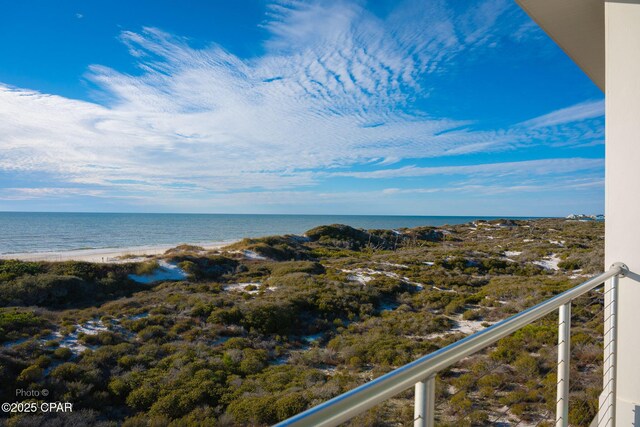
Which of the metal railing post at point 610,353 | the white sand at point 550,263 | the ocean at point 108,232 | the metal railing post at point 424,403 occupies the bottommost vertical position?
the ocean at point 108,232

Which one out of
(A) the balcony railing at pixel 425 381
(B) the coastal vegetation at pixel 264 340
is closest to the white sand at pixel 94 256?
(B) the coastal vegetation at pixel 264 340

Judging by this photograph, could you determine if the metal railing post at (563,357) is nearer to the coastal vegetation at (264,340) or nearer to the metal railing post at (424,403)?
the coastal vegetation at (264,340)

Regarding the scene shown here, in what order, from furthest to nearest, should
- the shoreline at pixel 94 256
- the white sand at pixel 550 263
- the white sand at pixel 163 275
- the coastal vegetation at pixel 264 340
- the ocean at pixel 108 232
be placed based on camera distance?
the ocean at pixel 108 232
the shoreline at pixel 94 256
the white sand at pixel 550 263
the white sand at pixel 163 275
the coastal vegetation at pixel 264 340

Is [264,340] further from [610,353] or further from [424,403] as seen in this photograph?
[424,403]

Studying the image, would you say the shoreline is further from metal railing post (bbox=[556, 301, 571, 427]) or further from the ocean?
metal railing post (bbox=[556, 301, 571, 427])

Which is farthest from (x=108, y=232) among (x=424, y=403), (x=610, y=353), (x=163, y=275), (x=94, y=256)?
(x=424, y=403)

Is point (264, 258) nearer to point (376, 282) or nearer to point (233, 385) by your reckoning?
point (376, 282)

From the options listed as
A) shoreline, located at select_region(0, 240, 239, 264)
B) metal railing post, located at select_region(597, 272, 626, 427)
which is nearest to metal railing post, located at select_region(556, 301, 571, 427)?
metal railing post, located at select_region(597, 272, 626, 427)
